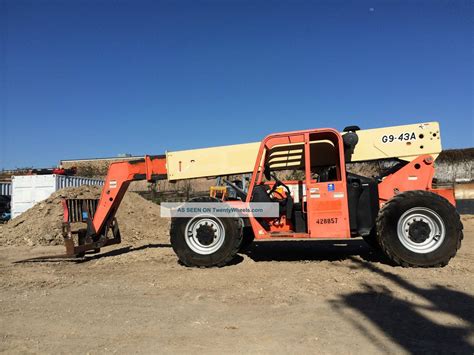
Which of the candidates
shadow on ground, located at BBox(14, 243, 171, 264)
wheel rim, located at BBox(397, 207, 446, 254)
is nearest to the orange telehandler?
wheel rim, located at BBox(397, 207, 446, 254)

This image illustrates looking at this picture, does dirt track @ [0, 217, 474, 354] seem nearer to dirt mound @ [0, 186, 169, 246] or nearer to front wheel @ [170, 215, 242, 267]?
front wheel @ [170, 215, 242, 267]

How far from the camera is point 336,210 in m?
7.07

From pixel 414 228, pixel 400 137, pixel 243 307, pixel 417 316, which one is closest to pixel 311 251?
pixel 414 228

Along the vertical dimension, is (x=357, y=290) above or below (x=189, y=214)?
below

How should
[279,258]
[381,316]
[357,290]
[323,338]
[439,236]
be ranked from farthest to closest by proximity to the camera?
1. [279,258]
2. [439,236]
3. [357,290]
4. [381,316]
5. [323,338]

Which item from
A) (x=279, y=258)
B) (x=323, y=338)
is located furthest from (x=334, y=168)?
(x=323, y=338)

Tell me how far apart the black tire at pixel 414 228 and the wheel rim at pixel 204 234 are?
273cm

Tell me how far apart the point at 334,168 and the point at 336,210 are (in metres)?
1.09

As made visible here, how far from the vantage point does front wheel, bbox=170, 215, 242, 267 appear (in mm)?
7230

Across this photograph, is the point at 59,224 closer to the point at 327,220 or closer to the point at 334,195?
the point at 327,220

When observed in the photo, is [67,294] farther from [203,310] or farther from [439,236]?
[439,236]

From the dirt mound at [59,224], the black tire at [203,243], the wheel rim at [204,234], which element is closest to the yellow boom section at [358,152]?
the black tire at [203,243]

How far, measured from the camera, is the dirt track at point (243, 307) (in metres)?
3.90

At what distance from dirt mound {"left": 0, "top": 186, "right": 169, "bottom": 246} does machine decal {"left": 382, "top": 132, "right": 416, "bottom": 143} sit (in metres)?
7.12
